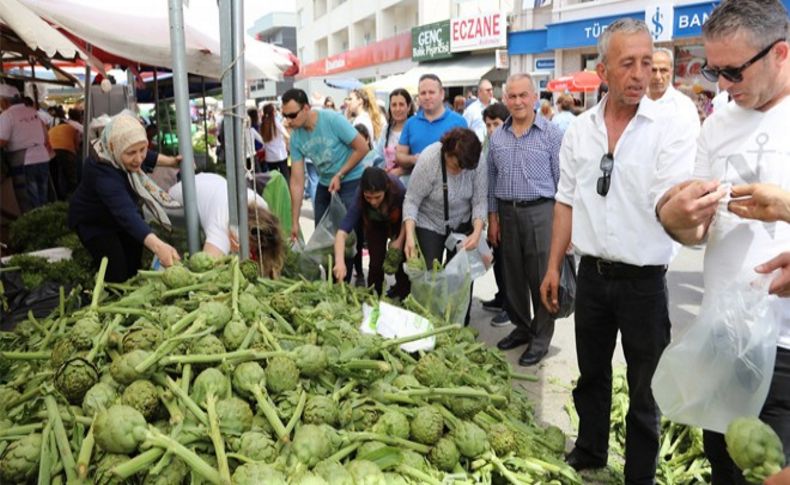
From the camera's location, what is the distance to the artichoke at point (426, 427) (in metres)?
2.14

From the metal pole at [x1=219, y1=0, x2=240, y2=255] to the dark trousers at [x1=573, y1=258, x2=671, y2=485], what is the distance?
6.27 feet

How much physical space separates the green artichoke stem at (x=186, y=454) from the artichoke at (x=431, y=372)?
903 millimetres

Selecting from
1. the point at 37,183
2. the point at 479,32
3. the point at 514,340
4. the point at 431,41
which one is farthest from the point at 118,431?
the point at 431,41

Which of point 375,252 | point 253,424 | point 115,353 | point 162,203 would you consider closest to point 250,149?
point 162,203

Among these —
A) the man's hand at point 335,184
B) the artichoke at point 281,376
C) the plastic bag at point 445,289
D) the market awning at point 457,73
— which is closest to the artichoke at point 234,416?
the artichoke at point 281,376

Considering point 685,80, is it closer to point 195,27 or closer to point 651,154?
→ point 195,27

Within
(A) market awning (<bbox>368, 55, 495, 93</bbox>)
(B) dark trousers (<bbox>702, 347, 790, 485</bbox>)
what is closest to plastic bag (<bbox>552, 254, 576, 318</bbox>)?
(B) dark trousers (<bbox>702, 347, 790, 485</bbox>)

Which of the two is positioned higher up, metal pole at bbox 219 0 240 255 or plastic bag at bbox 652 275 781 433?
metal pole at bbox 219 0 240 255

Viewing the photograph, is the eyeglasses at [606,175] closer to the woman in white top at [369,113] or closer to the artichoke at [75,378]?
the artichoke at [75,378]

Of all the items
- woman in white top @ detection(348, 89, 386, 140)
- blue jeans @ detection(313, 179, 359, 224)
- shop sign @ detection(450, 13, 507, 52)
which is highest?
shop sign @ detection(450, 13, 507, 52)

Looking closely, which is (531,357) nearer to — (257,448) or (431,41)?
(257,448)

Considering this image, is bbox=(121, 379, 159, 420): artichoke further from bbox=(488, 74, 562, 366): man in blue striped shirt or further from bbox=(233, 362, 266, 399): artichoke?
bbox=(488, 74, 562, 366): man in blue striped shirt

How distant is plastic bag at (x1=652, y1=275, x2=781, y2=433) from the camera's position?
192 cm

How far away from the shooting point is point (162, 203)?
4.25 metres
